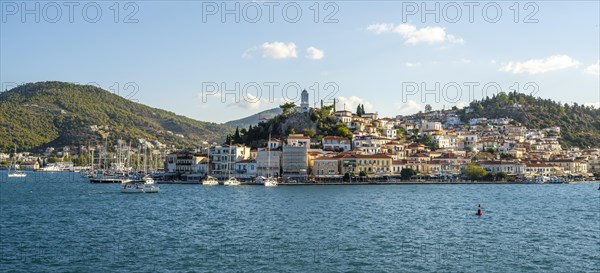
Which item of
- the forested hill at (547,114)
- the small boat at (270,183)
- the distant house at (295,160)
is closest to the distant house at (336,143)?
the distant house at (295,160)

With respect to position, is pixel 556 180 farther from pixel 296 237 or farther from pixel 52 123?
pixel 52 123

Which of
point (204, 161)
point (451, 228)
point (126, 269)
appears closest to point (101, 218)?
point (126, 269)

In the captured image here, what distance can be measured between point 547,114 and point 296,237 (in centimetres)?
15100

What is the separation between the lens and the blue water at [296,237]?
20.1m

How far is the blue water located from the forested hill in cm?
11287

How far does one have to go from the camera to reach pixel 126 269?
19.1 m

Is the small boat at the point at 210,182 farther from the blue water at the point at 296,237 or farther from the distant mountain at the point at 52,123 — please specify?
the distant mountain at the point at 52,123

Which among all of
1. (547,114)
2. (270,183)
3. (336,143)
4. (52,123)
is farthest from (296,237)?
(52,123)

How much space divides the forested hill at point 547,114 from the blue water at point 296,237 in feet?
370

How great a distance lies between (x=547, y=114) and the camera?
15925cm

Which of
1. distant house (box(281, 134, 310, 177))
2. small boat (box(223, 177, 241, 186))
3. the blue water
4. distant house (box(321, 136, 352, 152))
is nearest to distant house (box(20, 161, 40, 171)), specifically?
small boat (box(223, 177, 241, 186))

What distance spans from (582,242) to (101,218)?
86.4ft

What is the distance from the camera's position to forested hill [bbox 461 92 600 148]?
14384cm

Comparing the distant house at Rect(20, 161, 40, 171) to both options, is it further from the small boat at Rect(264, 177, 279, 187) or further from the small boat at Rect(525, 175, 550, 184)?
the small boat at Rect(525, 175, 550, 184)
